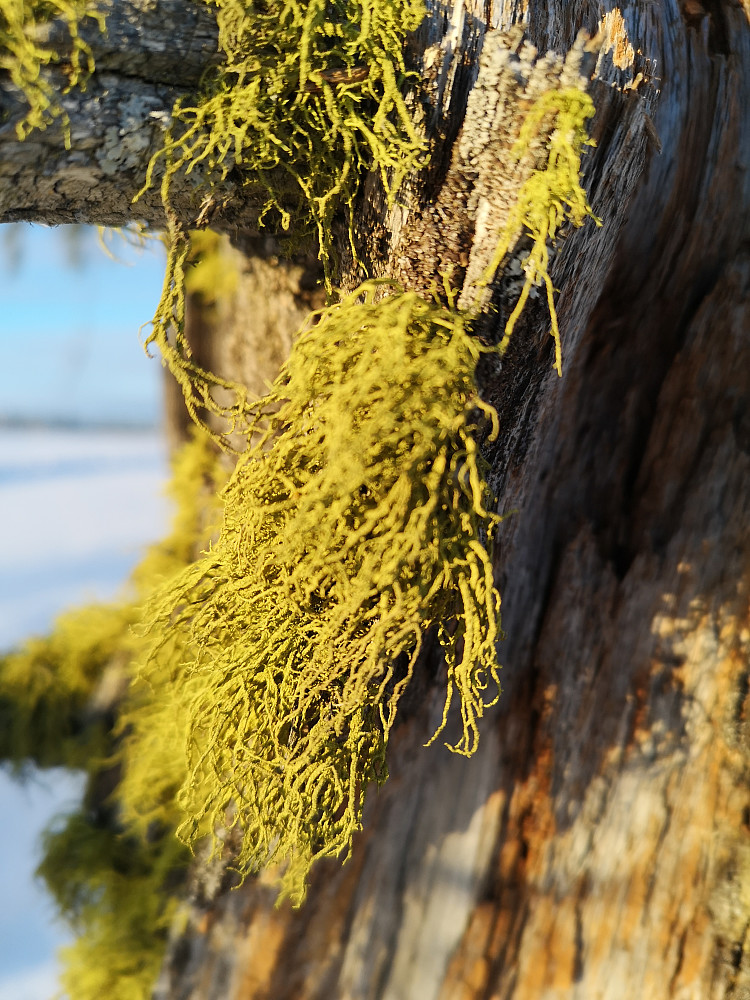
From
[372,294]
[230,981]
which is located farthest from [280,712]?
[230,981]

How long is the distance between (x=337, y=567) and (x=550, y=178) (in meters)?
0.41

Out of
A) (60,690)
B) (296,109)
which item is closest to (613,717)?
(296,109)

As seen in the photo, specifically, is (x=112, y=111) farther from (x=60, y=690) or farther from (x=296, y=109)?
(x=60, y=690)

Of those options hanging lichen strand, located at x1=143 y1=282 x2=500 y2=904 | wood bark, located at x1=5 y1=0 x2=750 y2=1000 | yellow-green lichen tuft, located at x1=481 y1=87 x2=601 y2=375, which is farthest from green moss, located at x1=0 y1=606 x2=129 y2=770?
yellow-green lichen tuft, located at x1=481 y1=87 x2=601 y2=375

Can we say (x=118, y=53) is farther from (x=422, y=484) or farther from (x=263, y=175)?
(x=422, y=484)

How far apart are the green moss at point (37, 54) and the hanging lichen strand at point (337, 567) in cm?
30

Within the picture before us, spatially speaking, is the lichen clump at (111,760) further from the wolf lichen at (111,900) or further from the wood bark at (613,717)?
the wood bark at (613,717)

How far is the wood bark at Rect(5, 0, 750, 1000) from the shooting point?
1101 millimetres

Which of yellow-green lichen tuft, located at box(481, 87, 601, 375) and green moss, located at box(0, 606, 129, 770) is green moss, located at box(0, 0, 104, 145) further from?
green moss, located at box(0, 606, 129, 770)

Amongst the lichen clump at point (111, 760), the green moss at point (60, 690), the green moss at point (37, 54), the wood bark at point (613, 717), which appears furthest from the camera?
the green moss at point (60, 690)

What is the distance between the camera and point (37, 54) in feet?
1.98

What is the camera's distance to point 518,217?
0.67 meters

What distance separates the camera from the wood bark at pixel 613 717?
1101 millimetres

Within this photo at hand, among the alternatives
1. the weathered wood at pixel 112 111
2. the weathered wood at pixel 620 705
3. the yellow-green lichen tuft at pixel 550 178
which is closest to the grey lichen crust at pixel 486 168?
the yellow-green lichen tuft at pixel 550 178
